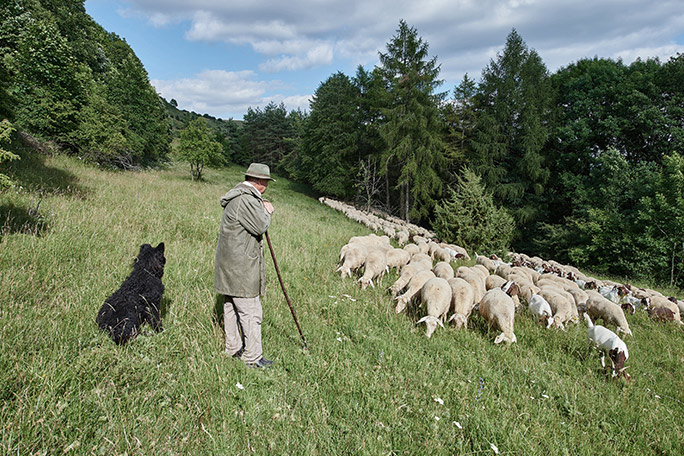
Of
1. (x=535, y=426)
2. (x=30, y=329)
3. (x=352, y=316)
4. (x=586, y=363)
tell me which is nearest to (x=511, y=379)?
(x=535, y=426)

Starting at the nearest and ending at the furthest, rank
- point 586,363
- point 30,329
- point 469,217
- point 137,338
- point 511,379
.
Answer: point 30,329, point 137,338, point 511,379, point 586,363, point 469,217

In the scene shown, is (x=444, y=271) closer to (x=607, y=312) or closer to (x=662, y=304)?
(x=607, y=312)

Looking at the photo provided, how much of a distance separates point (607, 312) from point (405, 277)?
12.2 feet

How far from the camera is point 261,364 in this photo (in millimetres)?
3330

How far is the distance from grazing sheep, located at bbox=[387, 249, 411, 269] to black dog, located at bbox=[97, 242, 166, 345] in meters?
5.36

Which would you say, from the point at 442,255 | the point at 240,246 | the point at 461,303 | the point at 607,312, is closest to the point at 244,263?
the point at 240,246

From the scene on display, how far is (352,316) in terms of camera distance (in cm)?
461

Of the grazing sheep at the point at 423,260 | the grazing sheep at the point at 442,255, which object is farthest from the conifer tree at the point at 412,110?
the grazing sheep at the point at 423,260

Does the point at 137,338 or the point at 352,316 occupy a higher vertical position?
the point at 137,338

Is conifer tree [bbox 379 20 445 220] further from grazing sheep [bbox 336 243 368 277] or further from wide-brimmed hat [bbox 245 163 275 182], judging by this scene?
wide-brimmed hat [bbox 245 163 275 182]

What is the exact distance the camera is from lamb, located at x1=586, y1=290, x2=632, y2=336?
5266mm

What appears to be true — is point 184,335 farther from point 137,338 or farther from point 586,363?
point 586,363

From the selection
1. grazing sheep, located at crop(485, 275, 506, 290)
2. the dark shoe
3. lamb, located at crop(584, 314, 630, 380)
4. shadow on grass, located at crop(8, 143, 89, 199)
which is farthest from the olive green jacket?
shadow on grass, located at crop(8, 143, 89, 199)

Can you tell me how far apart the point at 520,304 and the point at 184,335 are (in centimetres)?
610
